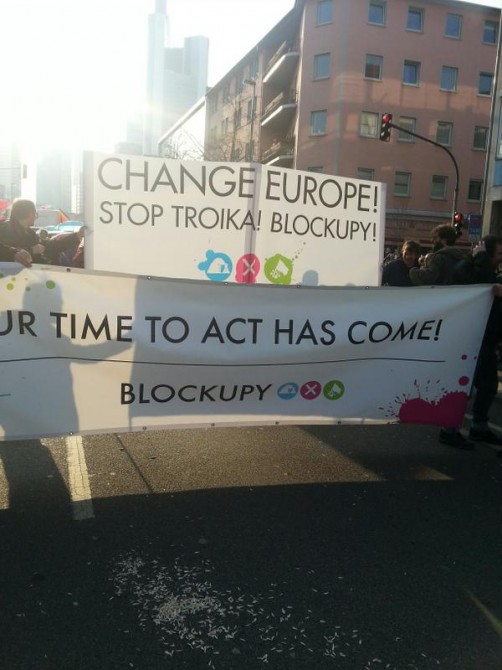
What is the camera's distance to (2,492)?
12.8 feet

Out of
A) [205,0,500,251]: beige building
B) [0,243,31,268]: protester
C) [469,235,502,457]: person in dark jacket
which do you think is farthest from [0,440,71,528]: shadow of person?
[205,0,500,251]: beige building

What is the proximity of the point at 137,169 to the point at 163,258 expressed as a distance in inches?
26.0

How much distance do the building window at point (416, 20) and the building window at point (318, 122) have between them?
7.87 meters

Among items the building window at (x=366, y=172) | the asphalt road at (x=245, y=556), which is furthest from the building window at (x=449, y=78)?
the asphalt road at (x=245, y=556)

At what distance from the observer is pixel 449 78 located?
41.2 meters

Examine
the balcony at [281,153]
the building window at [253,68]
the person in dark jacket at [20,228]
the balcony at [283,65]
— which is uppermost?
the building window at [253,68]

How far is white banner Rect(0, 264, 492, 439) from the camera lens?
12.1ft

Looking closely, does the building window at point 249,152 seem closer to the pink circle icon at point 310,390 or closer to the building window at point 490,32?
the building window at point 490,32

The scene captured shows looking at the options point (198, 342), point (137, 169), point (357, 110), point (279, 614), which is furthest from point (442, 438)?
point (357, 110)

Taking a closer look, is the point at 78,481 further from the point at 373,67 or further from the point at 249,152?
the point at 249,152

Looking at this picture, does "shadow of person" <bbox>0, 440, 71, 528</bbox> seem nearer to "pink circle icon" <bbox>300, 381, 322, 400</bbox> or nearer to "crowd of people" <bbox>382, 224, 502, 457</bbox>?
"pink circle icon" <bbox>300, 381, 322, 400</bbox>

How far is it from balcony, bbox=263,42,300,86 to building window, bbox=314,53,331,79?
172 centimetres

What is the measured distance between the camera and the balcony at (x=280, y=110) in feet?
140

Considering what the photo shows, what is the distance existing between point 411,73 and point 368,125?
485 cm
